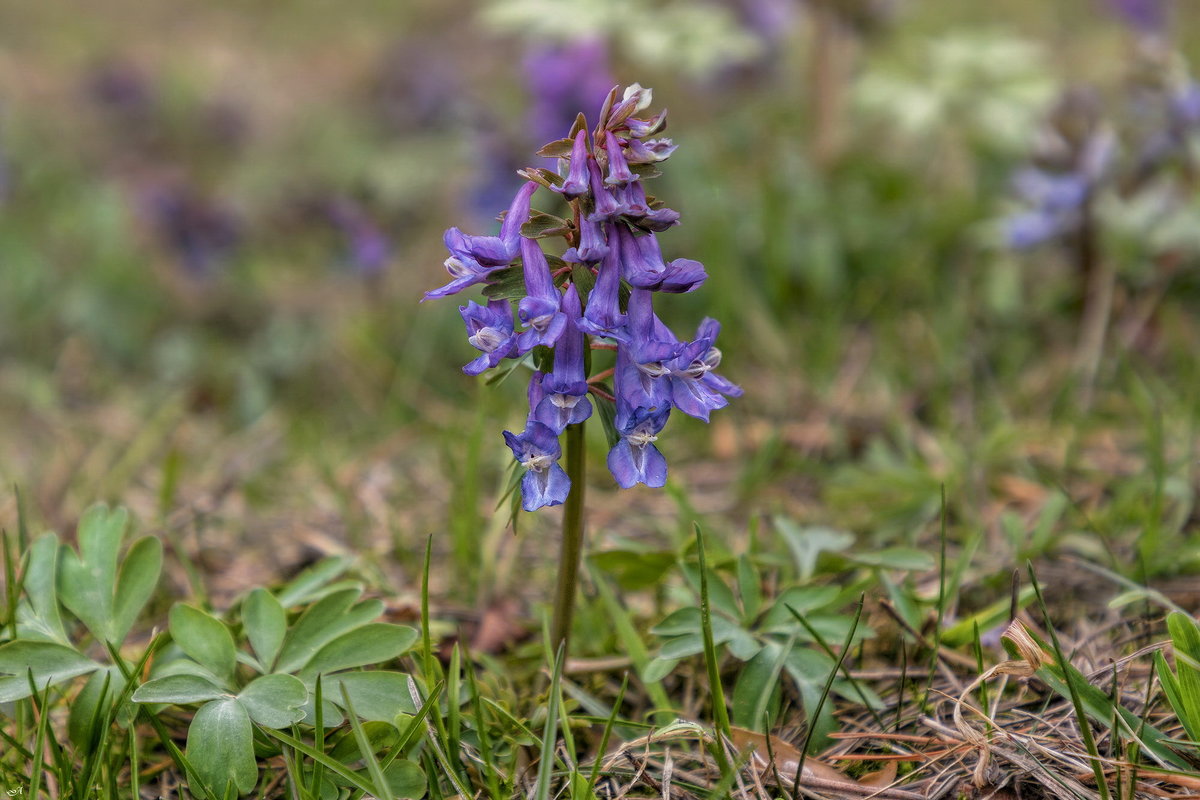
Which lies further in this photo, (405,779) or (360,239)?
(360,239)

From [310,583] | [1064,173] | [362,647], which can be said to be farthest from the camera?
[1064,173]

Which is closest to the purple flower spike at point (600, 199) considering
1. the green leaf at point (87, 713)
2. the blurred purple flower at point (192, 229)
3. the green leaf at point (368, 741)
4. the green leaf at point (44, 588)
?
the green leaf at point (368, 741)

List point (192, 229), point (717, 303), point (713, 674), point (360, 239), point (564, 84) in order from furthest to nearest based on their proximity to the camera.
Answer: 1. point (192, 229)
2. point (360, 239)
3. point (564, 84)
4. point (717, 303)
5. point (713, 674)

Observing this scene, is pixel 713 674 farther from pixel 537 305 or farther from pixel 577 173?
pixel 577 173

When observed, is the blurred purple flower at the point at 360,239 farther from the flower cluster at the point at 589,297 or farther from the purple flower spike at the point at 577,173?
the purple flower spike at the point at 577,173

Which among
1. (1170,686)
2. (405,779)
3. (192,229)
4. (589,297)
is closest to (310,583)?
(405,779)

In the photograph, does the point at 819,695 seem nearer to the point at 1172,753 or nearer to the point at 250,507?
the point at 1172,753
